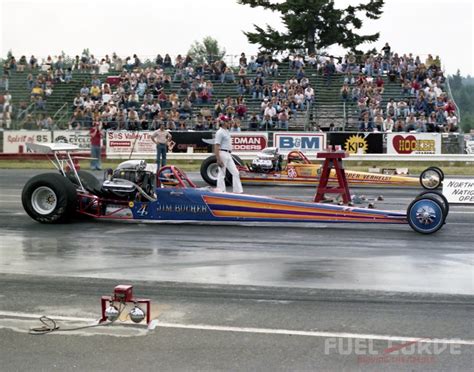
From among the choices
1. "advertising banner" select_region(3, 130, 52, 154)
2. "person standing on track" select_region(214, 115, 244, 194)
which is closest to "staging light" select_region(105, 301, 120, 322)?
"person standing on track" select_region(214, 115, 244, 194)

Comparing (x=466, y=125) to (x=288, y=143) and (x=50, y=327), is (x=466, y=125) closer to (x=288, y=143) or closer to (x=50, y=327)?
(x=288, y=143)

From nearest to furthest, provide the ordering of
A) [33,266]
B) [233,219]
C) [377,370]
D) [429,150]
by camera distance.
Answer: [377,370], [33,266], [233,219], [429,150]

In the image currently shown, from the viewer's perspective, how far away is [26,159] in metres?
28.5

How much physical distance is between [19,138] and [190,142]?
6989mm

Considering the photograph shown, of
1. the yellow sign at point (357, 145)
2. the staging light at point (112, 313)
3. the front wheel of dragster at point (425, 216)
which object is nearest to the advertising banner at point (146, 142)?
the yellow sign at point (357, 145)

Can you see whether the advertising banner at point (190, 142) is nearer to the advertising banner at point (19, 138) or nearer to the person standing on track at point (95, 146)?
the person standing on track at point (95, 146)

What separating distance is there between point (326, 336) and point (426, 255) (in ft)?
12.8

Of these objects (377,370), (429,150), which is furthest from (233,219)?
(429,150)

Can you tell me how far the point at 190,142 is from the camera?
2859cm

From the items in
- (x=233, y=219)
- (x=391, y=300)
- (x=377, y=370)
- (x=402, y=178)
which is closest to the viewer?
(x=377, y=370)

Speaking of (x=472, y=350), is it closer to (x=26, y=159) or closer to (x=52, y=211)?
(x=52, y=211)

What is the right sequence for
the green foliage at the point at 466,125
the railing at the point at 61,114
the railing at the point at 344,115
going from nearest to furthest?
the railing at the point at 344,115 < the green foliage at the point at 466,125 < the railing at the point at 61,114

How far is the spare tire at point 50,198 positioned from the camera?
11.9 metres

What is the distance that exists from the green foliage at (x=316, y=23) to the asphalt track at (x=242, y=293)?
38936mm
